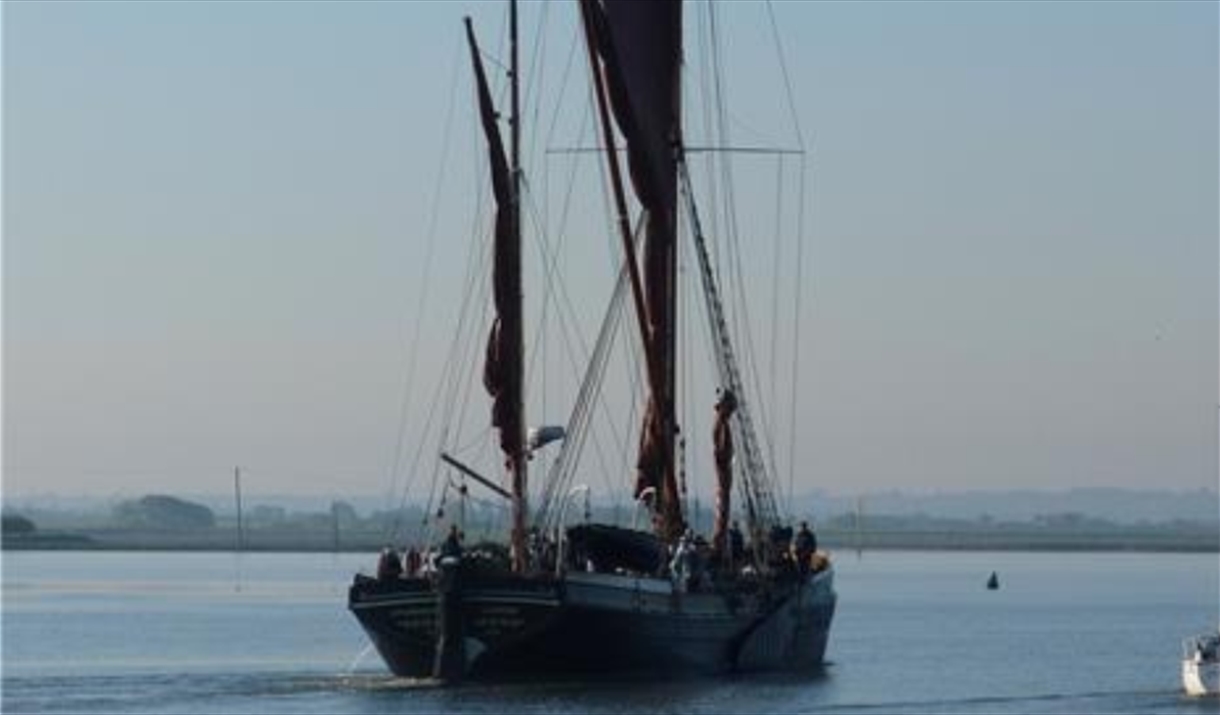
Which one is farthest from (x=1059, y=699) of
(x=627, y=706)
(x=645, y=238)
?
(x=645, y=238)

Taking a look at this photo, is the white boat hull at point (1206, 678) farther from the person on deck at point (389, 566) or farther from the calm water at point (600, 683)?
the person on deck at point (389, 566)

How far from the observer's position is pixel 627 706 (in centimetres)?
7119

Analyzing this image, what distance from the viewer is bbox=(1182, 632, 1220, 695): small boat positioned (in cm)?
7381

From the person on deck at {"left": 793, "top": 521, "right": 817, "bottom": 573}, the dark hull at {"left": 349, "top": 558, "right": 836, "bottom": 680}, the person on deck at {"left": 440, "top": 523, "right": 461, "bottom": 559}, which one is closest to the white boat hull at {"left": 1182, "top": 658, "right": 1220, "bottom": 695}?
the dark hull at {"left": 349, "top": 558, "right": 836, "bottom": 680}

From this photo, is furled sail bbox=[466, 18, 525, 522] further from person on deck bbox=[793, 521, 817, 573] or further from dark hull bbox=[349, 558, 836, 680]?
person on deck bbox=[793, 521, 817, 573]

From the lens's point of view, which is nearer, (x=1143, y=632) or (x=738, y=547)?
(x=738, y=547)

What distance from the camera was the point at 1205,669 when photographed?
73.9 metres

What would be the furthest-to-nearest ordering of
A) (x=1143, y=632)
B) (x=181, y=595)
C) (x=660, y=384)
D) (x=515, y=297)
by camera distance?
(x=181, y=595) → (x=1143, y=632) → (x=660, y=384) → (x=515, y=297)

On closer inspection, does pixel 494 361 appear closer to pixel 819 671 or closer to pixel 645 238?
pixel 645 238

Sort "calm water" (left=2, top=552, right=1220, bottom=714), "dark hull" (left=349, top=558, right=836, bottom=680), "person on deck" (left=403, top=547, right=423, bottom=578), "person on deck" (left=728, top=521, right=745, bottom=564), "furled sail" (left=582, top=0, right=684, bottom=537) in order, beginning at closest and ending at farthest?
"calm water" (left=2, top=552, right=1220, bottom=714), "dark hull" (left=349, top=558, right=836, bottom=680), "person on deck" (left=403, top=547, right=423, bottom=578), "furled sail" (left=582, top=0, right=684, bottom=537), "person on deck" (left=728, top=521, right=745, bottom=564)

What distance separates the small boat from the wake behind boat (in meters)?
10.5

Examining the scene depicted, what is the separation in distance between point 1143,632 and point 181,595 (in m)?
53.1

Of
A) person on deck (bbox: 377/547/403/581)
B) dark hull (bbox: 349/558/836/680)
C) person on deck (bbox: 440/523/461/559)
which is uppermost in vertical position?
person on deck (bbox: 440/523/461/559)

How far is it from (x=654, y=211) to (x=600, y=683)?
12.9m
